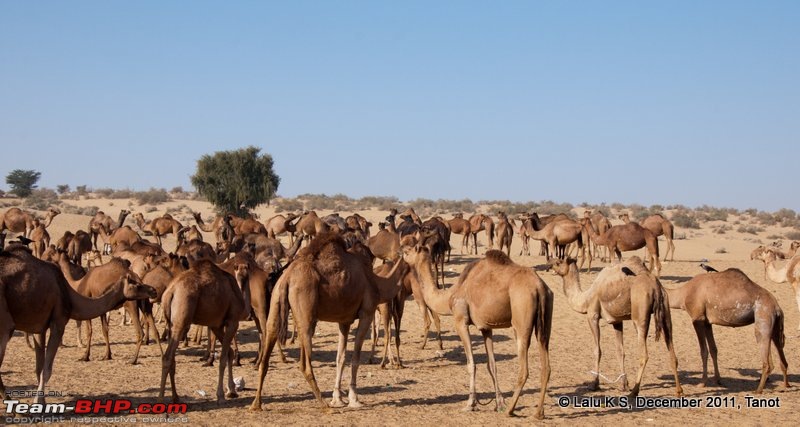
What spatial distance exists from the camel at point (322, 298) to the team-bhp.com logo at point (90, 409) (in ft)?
3.83

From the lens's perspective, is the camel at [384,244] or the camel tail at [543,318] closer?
the camel tail at [543,318]

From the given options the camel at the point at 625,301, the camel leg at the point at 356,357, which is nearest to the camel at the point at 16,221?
the camel leg at the point at 356,357

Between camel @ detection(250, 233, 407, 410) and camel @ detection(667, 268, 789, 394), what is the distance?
17.4 feet

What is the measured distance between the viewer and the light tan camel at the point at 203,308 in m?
10.9

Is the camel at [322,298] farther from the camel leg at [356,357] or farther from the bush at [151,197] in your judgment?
the bush at [151,197]

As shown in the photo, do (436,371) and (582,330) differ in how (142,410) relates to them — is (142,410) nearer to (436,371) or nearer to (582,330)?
(436,371)

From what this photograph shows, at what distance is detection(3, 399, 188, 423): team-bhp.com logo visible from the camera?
9812mm

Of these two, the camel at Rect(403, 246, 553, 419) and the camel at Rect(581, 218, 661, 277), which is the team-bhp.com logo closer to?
the camel at Rect(403, 246, 553, 419)

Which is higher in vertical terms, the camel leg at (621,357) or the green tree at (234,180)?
the green tree at (234,180)

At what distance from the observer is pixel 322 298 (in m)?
11.0

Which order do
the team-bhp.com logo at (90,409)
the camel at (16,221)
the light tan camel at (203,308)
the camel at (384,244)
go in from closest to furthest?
the team-bhp.com logo at (90,409), the light tan camel at (203,308), the camel at (384,244), the camel at (16,221)

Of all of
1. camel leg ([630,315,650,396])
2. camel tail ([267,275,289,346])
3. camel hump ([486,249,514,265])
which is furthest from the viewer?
camel leg ([630,315,650,396])

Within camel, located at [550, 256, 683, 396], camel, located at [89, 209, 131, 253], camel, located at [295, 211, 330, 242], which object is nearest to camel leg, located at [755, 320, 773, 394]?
camel, located at [550, 256, 683, 396]

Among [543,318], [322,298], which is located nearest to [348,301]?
[322,298]
